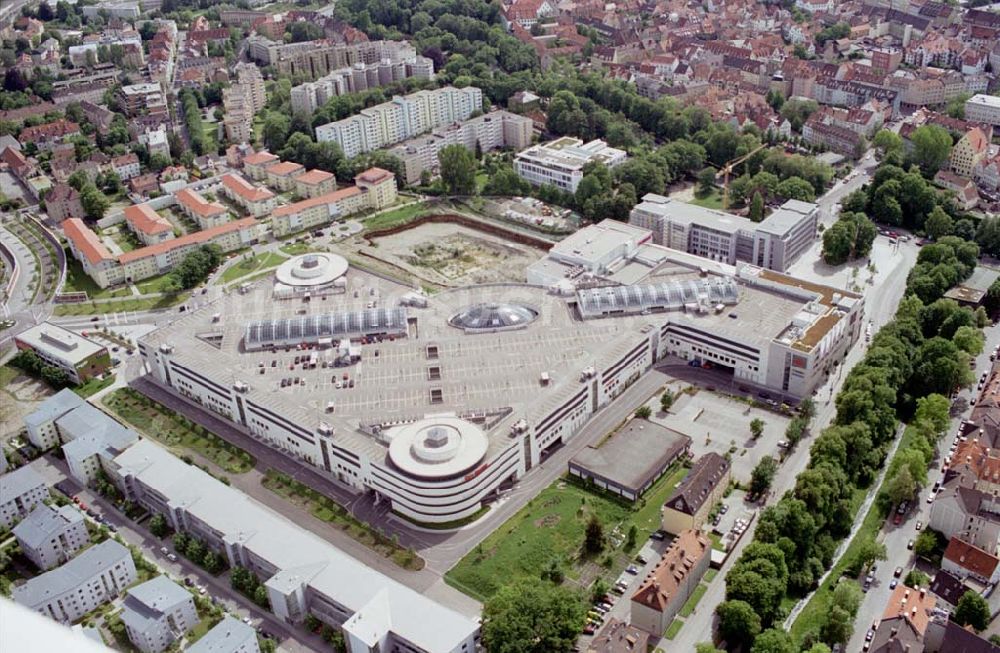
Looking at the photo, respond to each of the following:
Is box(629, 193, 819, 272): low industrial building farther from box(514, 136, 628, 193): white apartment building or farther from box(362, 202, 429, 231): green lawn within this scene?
box(362, 202, 429, 231): green lawn

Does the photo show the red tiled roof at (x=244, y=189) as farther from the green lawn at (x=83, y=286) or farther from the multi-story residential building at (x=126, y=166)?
the green lawn at (x=83, y=286)

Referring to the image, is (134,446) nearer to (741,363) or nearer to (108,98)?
(741,363)

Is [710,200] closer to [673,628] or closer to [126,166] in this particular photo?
[673,628]

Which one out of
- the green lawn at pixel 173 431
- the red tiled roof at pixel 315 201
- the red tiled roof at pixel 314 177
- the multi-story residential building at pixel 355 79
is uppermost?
the multi-story residential building at pixel 355 79

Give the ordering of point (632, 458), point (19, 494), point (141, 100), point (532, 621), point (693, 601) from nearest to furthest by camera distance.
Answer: point (532, 621) → point (693, 601) → point (19, 494) → point (632, 458) → point (141, 100)

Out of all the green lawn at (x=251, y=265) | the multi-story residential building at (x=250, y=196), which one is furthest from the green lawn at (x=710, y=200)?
the multi-story residential building at (x=250, y=196)

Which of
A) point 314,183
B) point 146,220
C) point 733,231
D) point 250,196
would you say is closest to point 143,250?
point 146,220

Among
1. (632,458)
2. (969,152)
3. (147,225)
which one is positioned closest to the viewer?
(632,458)
